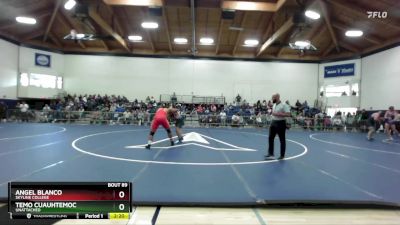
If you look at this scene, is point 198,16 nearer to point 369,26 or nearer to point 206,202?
point 369,26

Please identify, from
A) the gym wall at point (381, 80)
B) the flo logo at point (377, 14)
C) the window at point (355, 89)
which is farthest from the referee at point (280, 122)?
the window at point (355, 89)

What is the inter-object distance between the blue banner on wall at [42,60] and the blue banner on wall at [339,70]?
1111 inches

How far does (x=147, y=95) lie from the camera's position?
2933cm

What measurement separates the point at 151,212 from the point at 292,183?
258 centimetres

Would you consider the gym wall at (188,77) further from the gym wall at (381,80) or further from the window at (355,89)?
the gym wall at (381,80)

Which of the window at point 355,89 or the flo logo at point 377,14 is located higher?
the flo logo at point 377,14

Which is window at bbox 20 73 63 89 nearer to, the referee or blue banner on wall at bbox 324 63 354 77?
the referee

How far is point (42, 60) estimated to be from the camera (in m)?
27.2

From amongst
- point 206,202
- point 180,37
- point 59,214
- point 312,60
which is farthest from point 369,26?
point 59,214
